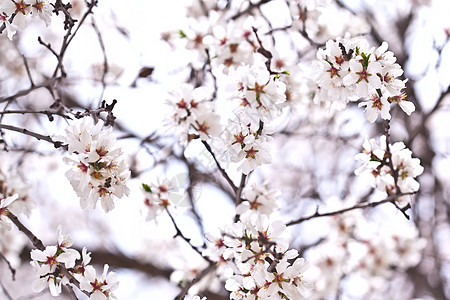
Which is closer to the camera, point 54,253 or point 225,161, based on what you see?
point 54,253

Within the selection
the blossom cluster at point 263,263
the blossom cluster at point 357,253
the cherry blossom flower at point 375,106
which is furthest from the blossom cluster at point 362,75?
the blossom cluster at point 357,253

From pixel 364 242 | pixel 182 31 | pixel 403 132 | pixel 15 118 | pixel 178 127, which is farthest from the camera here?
pixel 403 132

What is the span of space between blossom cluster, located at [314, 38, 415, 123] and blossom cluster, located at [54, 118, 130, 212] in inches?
27.4

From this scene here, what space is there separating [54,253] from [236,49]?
3.20ft

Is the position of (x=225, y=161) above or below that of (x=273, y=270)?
above

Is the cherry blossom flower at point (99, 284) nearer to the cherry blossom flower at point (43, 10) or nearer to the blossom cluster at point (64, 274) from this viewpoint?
the blossom cluster at point (64, 274)

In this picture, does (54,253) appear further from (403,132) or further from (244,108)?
(403,132)

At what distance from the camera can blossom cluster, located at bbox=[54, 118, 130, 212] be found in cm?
142

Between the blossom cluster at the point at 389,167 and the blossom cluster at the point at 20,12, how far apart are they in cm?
114

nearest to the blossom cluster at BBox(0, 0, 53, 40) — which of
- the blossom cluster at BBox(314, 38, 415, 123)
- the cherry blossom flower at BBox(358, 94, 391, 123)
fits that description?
the blossom cluster at BBox(314, 38, 415, 123)

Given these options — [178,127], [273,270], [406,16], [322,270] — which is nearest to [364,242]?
[322,270]

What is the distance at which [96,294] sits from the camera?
1.51m

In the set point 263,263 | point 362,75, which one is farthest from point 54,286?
point 362,75

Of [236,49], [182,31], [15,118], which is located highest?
[15,118]
